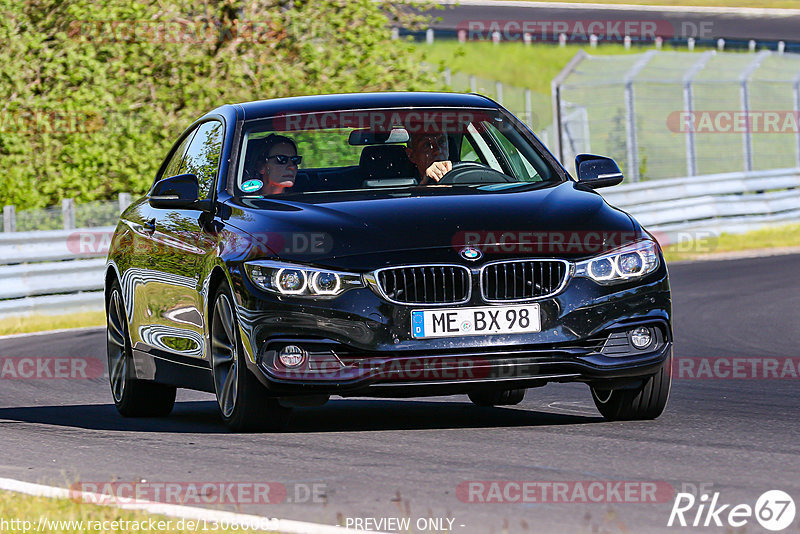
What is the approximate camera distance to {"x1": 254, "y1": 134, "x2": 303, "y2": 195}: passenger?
28.3ft

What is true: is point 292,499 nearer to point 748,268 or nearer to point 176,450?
point 176,450

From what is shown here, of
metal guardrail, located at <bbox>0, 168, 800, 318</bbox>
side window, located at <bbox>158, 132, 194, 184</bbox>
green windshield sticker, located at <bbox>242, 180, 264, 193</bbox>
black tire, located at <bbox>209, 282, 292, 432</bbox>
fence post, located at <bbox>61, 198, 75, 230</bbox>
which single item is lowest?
metal guardrail, located at <bbox>0, 168, 800, 318</bbox>

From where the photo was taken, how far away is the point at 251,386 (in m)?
7.84

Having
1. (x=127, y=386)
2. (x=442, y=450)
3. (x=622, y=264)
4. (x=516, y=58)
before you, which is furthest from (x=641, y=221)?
(x=516, y=58)

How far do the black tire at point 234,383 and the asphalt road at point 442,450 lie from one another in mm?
97

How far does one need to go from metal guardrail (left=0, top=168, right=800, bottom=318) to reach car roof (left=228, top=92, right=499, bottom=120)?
31.2ft

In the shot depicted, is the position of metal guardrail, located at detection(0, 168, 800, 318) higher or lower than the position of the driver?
lower

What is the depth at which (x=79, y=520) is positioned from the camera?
5.75 meters

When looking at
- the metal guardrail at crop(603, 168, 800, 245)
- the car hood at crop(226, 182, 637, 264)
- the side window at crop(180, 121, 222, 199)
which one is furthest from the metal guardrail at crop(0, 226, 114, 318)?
the car hood at crop(226, 182, 637, 264)

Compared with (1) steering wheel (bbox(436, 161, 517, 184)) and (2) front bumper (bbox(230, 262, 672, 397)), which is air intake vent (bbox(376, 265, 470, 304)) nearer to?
(2) front bumper (bbox(230, 262, 672, 397))

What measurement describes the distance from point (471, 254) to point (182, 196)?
1880 millimetres

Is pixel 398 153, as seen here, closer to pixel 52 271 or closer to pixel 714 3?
pixel 52 271

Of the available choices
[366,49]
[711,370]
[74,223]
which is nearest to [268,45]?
[366,49]

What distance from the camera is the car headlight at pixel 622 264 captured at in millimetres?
7652
